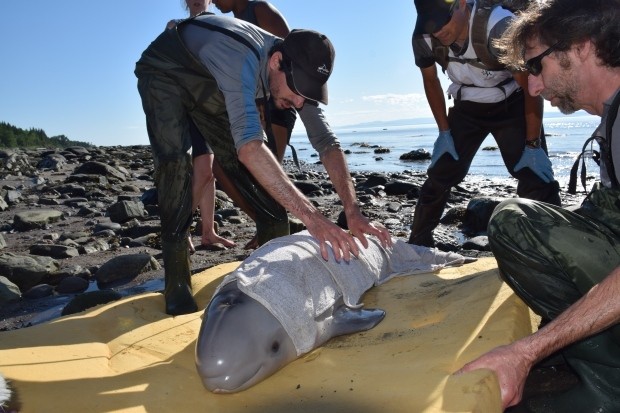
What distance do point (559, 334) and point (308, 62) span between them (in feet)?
6.84

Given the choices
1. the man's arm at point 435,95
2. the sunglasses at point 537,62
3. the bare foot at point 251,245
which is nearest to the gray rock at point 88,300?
the bare foot at point 251,245

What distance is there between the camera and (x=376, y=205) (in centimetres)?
916

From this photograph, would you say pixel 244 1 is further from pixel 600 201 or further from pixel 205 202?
pixel 600 201

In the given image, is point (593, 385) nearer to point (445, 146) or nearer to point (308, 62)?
point (308, 62)

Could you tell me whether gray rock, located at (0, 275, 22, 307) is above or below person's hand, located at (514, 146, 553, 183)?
below

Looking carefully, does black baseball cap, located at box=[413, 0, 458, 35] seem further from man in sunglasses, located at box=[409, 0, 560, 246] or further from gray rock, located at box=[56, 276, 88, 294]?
gray rock, located at box=[56, 276, 88, 294]

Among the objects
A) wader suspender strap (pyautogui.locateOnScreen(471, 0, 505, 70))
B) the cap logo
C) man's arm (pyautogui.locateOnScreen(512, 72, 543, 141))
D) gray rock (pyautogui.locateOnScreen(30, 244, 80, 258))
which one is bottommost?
gray rock (pyautogui.locateOnScreen(30, 244, 80, 258))

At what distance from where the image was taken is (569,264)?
2.69 meters

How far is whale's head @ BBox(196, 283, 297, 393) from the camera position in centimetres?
274

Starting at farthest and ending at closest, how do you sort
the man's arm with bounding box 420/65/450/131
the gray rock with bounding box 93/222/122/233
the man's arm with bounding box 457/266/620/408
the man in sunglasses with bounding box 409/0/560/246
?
the gray rock with bounding box 93/222/122/233
the man's arm with bounding box 420/65/450/131
the man in sunglasses with bounding box 409/0/560/246
the man's arm with bounding box 457/266/620/408

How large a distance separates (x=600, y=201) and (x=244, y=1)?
3907 mm

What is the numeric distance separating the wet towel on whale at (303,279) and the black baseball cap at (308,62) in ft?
3.04

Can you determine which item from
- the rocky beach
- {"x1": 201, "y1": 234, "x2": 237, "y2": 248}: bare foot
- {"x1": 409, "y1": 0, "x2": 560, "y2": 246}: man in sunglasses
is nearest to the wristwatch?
{"x1": 409, "y1": 0, "x2": 560, "y2": 246}: man in sunglasses

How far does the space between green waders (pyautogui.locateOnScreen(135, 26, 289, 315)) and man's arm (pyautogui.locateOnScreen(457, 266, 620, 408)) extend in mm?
2336
